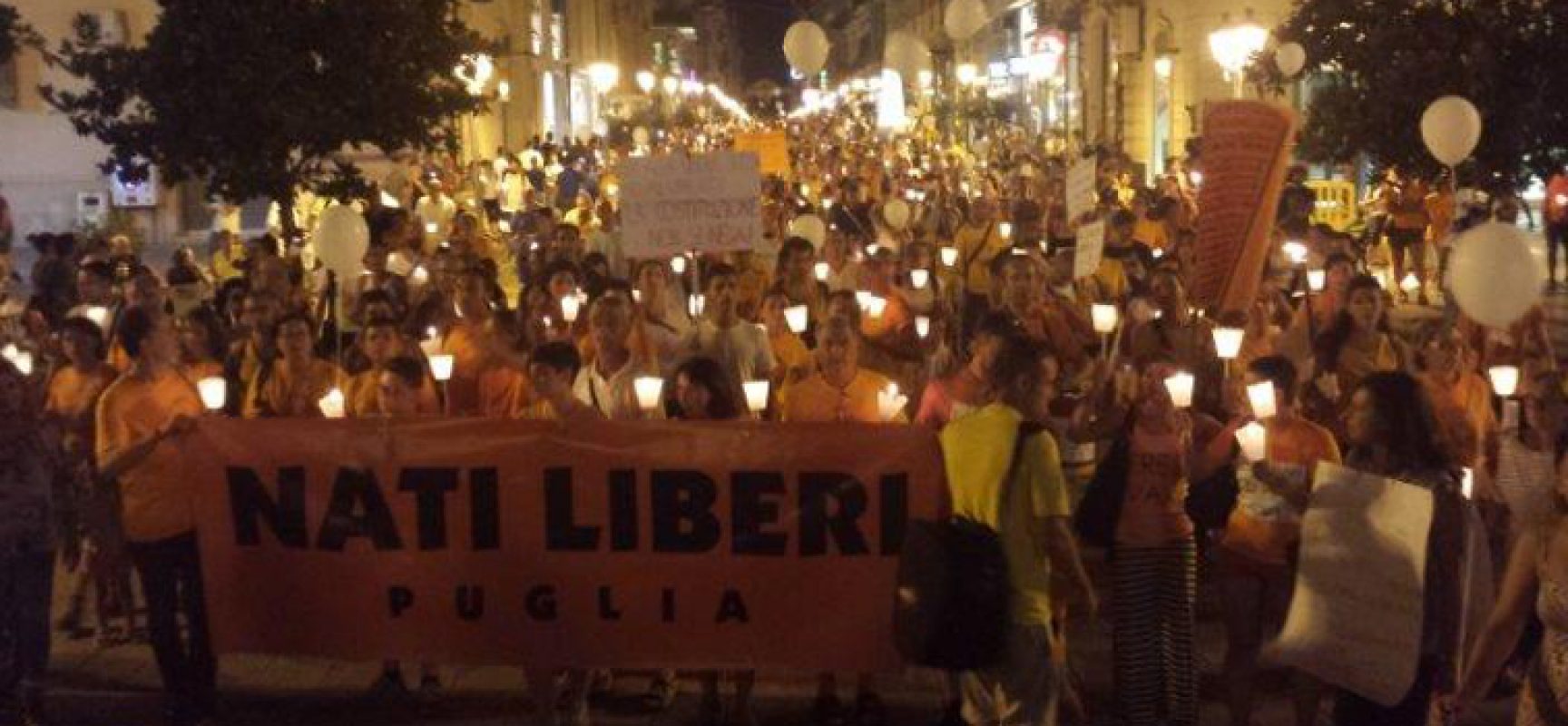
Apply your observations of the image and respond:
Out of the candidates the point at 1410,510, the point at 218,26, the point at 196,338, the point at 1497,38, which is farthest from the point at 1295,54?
the point at 1410,510

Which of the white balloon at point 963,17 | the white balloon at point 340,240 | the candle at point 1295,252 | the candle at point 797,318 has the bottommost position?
the candle at point 797,318

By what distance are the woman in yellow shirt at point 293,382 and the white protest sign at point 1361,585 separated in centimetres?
451

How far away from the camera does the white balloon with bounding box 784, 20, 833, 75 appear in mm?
23422

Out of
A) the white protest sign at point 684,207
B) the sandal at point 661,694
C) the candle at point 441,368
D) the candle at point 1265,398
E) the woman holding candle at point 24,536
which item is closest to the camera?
the candle at point 1265,398

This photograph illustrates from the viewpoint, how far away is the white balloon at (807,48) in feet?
76.8

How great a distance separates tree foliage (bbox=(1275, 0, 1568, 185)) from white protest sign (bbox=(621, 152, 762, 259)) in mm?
7259

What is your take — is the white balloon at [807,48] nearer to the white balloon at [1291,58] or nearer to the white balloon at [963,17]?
the white balloon at [963,17]

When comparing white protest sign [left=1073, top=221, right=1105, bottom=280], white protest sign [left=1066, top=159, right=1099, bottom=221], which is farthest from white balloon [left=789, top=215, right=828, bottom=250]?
white protest sign [left=1073, top=221, right=1105, bottom=280]

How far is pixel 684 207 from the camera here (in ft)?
33.7

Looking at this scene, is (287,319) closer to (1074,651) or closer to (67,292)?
(1074,651)

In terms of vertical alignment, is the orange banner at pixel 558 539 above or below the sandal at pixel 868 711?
above

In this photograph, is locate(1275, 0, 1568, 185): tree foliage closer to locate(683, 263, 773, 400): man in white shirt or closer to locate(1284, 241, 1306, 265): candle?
locate(1284, 241, 1306, 265): candle

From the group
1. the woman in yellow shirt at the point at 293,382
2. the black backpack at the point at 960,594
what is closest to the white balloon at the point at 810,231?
the woman in yellow shirt at the point at 293,382

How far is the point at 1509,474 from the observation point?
723 centimetres
